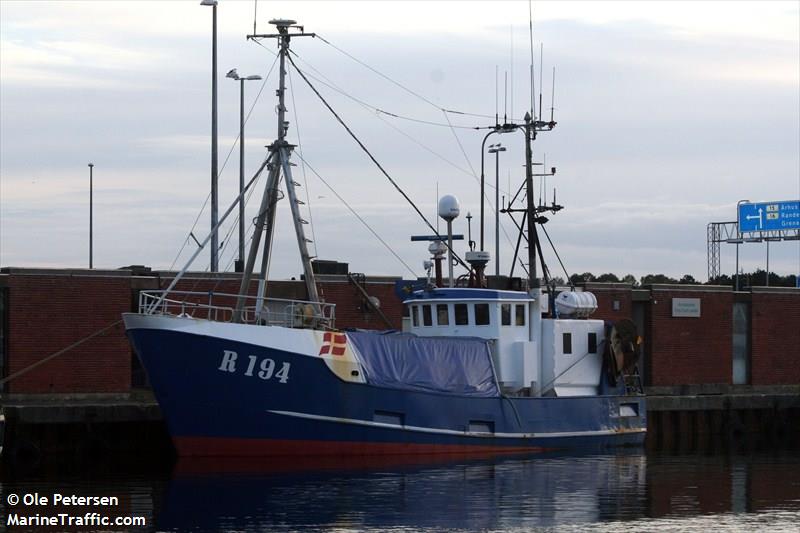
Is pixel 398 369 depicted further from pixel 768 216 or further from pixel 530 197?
pixel 768 216

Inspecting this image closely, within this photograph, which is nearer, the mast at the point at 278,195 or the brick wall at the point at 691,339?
the mast at the point at 278,195

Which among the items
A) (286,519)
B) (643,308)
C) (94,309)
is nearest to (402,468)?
(286,519)

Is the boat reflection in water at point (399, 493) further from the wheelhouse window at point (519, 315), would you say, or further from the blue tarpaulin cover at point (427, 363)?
the wheelhouse window at point (519, 315)

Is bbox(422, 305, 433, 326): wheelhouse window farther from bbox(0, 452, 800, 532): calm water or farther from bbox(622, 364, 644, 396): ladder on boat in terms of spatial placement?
bbox(622, 364, 644, 396): ladder on boat

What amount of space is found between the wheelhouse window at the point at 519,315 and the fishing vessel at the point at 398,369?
0.04 metres

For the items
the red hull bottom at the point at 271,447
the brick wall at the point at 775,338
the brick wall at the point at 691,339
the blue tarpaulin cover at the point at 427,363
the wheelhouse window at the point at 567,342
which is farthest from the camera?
the brick wall at the point at 775,338

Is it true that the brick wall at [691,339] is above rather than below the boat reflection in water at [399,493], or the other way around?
above

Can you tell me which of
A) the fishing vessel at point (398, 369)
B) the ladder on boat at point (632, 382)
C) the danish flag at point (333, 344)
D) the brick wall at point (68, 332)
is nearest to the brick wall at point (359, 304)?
the fishing vessel at point (398, 369)

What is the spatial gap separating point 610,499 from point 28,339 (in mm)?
18559

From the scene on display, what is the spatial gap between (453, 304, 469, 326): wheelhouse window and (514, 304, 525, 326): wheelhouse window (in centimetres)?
125

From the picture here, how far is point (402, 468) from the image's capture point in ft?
98.0

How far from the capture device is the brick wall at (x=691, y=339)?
165 ft

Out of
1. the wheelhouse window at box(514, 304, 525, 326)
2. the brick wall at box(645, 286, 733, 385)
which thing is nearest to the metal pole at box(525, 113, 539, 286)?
the wheelhouse window at box(514, 304, 525, 326)
